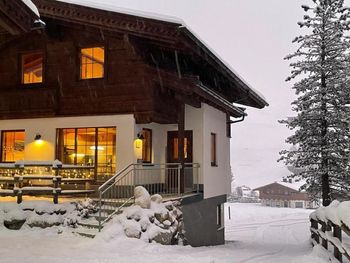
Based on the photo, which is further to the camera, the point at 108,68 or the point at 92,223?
the point at 108,68

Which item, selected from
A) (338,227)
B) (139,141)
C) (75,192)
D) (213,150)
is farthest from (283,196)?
(338,227)

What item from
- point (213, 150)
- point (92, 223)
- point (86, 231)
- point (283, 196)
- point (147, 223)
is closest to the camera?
point (147, 223)

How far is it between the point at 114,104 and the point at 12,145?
4728 millimetres

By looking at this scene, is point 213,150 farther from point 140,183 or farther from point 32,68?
point 32,68

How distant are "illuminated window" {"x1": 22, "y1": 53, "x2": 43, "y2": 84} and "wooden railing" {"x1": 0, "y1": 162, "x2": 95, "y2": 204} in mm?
3741

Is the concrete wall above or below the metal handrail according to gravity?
below

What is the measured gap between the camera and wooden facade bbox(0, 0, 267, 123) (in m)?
12.6

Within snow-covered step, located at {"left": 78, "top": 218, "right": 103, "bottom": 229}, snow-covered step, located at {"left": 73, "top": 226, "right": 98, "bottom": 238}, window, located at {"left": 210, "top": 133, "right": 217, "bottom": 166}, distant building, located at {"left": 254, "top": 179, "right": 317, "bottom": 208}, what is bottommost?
distant building, located at {"left": 254, "top": 179, "right": 317, "bottom": 208}

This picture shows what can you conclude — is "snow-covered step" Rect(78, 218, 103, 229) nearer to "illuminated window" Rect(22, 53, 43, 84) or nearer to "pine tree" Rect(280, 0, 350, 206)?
"illuminated window" Rect(22, 53, 43, 84)

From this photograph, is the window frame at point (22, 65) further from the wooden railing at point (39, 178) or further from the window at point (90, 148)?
the wooden railing at point (39, 178)

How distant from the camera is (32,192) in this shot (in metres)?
11.3

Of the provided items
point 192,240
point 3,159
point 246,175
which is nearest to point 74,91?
point 3,159

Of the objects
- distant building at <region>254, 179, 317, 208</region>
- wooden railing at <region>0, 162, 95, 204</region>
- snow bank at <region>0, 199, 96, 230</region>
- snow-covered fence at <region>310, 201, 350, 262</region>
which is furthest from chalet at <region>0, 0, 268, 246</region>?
distant building at <region>254, 179, 317, 208</region>

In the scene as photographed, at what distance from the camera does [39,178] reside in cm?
1160
